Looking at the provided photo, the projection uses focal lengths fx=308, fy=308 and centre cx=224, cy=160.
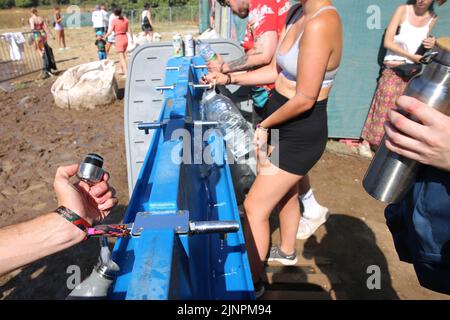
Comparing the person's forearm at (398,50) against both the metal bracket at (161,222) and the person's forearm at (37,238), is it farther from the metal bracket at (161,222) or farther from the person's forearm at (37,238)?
the person's forearm at (37,238)

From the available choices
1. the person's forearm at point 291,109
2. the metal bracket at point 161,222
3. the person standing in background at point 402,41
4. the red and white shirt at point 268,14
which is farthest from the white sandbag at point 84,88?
the metal bracket at point 161,222

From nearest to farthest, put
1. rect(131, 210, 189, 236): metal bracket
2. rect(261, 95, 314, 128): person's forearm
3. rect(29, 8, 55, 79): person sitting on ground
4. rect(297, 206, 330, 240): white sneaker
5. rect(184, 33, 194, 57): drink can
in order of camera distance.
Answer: rect(131, 210, 189, 236): metal bracket
rect(261, 95, 314, 128): person's forearm
rect(297, 206, 330, 240): white sneaker
rect(184, 33, 194, 57): drink can
rect(29, 8, 55, 79): person sitting on ground

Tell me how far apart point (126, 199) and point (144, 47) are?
1.86 metres

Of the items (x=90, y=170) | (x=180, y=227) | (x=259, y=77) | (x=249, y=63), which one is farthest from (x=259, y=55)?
(x=180, y=227)

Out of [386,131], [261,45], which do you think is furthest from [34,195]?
[386,131]

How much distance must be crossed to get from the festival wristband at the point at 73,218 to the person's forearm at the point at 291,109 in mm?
1234

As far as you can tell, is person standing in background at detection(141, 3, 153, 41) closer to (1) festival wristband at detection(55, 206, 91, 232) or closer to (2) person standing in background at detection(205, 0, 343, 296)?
(2) person standing in background at detection(205, 0, 343, 296)

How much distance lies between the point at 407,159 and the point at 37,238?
130cm

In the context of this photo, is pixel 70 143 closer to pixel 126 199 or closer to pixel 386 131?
pixel 126 199

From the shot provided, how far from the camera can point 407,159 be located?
43.4 inches

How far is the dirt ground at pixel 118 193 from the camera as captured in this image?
2.72 metres

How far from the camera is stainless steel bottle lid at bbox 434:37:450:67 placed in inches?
37.4

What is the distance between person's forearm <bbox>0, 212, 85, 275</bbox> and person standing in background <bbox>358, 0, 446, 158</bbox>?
378 cm

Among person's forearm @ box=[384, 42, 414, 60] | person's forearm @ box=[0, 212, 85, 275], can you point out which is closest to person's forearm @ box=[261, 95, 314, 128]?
person's forearm @ box=[0, 212, 85, 275]
